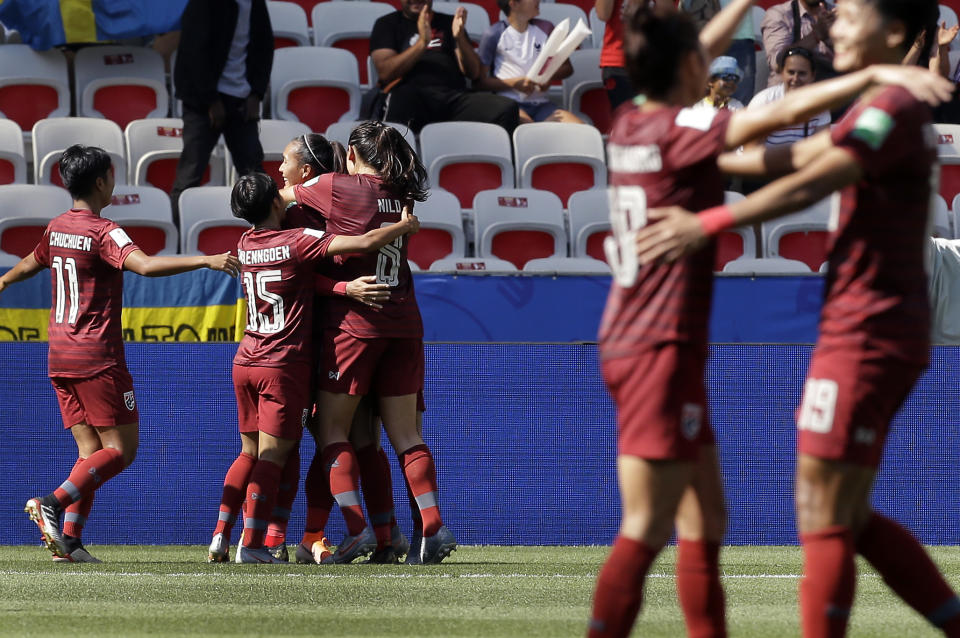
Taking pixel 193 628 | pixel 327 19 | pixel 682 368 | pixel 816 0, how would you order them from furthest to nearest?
1. pixel 327 19
2. pixel 816 0
3. pixel 193 628
4. pixel 682 368

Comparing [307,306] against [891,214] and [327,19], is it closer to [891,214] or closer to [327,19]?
[891,214]

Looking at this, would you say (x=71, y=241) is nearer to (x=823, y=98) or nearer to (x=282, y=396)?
(x=282, y=396)

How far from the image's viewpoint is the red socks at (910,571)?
329 centimetres

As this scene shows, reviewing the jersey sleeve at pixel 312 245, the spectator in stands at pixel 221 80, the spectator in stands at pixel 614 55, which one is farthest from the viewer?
the spectator in stands at pixel 614 55

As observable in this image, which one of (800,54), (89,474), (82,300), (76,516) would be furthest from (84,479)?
(800,54)

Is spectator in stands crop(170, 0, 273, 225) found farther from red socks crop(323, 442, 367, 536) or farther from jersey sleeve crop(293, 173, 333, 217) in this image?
red socks crop(323, 442, 367, 536)

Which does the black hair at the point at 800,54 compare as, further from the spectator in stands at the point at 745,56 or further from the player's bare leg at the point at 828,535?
the player's bare leg at the point at 828,535

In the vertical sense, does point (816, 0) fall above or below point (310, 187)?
above

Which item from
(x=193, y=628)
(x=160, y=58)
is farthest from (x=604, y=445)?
(x=160, y=58)

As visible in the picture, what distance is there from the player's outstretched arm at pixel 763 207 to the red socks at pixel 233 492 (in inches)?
145

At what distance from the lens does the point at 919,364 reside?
10.2 ft

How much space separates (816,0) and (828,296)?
8.38 meters

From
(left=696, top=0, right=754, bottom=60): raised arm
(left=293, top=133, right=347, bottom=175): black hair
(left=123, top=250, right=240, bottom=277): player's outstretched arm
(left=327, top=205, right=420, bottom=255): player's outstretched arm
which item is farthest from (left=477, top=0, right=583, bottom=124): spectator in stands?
(left=696, top=0, right=754, bottom=60): raised arm

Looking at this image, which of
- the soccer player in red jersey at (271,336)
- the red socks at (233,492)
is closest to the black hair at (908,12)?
the soccer player in red jersey at (271,336)
